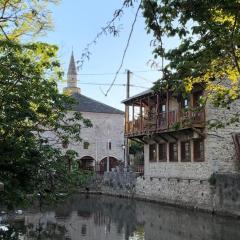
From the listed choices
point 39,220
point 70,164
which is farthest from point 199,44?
point 39,220

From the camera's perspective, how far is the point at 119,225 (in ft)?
66.4

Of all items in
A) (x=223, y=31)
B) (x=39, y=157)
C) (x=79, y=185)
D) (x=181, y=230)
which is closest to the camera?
(x=223, y=31)

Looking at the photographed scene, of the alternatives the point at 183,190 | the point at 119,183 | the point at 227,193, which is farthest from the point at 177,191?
the point at 119,183

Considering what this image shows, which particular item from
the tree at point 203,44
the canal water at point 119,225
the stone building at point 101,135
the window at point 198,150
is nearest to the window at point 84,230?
the canal water at point 119,225

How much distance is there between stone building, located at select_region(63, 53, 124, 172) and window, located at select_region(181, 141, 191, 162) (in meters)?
24.3

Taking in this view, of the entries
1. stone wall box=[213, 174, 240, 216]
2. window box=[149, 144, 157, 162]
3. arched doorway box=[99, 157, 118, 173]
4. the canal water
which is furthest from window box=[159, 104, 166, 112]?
arched doorway box=[99, 157, 118, 173]

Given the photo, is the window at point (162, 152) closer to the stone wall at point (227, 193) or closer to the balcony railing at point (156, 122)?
the balcony railing at point (156, 122)

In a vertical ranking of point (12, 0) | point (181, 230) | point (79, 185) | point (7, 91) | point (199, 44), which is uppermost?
point (12, 0)

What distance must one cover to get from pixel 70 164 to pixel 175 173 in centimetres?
1555

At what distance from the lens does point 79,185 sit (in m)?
16.7

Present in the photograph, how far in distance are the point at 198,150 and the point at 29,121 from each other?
15.4 metres

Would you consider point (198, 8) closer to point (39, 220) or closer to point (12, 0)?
point (12, 0)

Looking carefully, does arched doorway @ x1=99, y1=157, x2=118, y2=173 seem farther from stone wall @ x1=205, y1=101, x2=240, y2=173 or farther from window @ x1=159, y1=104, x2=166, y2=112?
stone wall @ x1=205, y1=101, x2=240, y2=173

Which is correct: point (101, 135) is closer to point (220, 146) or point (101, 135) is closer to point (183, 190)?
point (183, 190)
